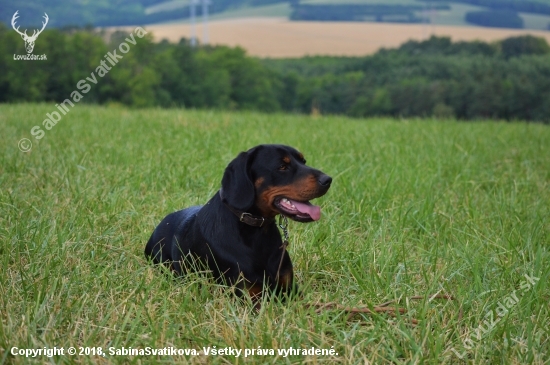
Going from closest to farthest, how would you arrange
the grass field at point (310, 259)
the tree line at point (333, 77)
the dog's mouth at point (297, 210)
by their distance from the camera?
the grass field at point (310, 259) → the dog's mouth at point (297, 210) → the tree line at point (333, 77)

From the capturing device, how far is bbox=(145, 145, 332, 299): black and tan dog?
11.2 feet

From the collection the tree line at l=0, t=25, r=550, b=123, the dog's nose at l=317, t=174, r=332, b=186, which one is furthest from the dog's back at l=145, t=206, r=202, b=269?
the tree line at l=0, t=25, r=550, b=123

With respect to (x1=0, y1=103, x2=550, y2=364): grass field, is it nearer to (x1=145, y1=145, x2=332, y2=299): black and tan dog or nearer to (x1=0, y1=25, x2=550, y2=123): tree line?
(x1=145, y1=145, x2=332, y2=299): black and tan dog

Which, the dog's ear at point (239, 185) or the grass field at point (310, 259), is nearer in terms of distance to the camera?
the grass field at point (310, 259)

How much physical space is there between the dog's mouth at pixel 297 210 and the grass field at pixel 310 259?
1.18 feet

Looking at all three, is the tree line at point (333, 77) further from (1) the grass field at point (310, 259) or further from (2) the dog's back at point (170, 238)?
(2) the dog's back at point (170, 238)

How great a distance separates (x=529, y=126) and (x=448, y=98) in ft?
75.1

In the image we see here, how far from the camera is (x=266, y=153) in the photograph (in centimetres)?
355

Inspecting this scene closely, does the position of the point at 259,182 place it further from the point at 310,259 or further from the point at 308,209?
the point at 310,259

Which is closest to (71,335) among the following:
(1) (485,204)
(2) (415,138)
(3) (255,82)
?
(1) (485,204)

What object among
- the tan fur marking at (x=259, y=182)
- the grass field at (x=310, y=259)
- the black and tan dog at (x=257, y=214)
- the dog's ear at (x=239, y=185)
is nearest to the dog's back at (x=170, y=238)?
the grass field at (x=310, y=259)

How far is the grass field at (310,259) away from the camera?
9.64ft

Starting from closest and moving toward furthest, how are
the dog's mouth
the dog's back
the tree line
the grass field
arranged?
the grass field < the dog's mouth < the dog's back < the tree line

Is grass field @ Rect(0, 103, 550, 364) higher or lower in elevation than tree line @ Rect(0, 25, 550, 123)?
higher
